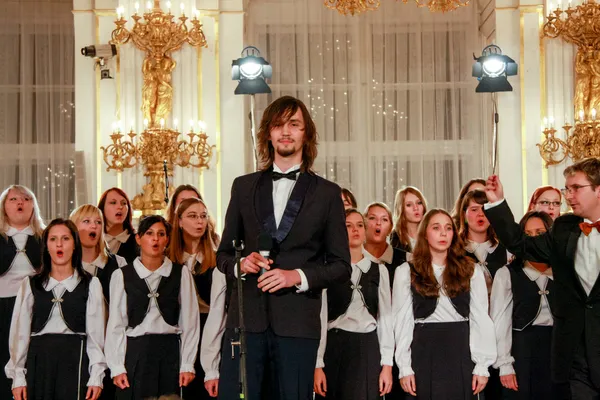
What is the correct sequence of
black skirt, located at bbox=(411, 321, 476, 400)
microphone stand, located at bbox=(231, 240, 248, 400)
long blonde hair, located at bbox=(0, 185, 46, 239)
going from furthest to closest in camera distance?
long blonde hair, located at bbox=(0, 185, 46, 239) → black skirt, located at bbox=(411, 321, 476, 400) → microphone stand, located at bbox=(231, 240, 248, 400)

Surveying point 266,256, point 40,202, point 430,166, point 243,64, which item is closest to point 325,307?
point 266,256

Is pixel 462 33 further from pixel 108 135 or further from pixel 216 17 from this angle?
pixel 108 135

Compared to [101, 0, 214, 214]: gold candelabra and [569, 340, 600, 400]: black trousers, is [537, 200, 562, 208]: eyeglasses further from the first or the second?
[101, 0, 214, 214]: gold candelabra

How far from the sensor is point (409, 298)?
5344mm

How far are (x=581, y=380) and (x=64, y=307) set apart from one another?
2.53 meters

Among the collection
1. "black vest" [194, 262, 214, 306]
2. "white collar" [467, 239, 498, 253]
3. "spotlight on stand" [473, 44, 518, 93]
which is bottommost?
"black vest" [194, 262, 214, 306]

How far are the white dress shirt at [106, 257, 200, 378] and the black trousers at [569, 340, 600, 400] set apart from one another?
1911 millimetres

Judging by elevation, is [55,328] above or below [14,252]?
below

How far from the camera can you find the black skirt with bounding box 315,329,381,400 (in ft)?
18.0

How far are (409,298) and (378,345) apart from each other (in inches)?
13.4

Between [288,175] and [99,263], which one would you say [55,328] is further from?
[288,175]

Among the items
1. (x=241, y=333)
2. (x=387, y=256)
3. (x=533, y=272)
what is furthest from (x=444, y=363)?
(x=241, y=333)

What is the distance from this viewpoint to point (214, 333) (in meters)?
5.27

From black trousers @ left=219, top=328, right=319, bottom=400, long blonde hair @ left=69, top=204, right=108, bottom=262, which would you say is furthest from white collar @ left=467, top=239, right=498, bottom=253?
black trousers @ left=219, top=328, right=319, bottom=400
